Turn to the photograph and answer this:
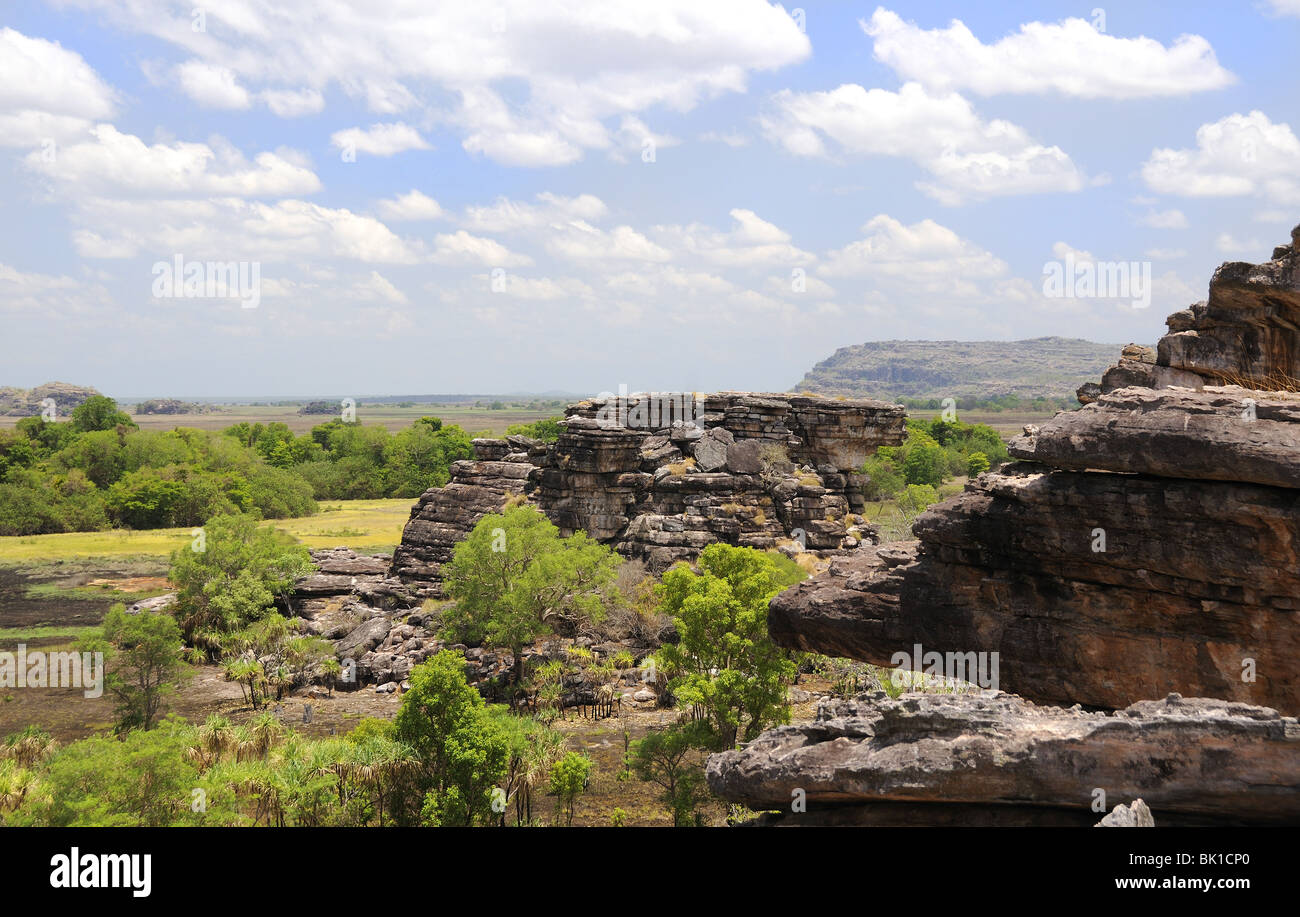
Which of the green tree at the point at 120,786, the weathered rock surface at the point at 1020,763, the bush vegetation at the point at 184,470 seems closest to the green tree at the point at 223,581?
the green tree at the point at 120,786

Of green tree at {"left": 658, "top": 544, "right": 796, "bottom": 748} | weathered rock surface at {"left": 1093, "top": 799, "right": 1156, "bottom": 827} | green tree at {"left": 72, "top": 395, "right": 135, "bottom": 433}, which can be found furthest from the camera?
green tree at {"left": 72, "top": 395, "right": 135, "bottom": 433}

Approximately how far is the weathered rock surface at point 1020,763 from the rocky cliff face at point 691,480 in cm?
3336

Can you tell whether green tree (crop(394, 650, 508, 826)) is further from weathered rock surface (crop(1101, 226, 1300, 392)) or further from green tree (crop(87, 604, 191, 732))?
weathered rock surface (crop(1101, 226, 1300, 392))

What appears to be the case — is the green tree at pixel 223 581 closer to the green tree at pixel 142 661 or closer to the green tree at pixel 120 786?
the green tree at pixel 142 661

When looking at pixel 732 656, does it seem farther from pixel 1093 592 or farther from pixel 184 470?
pixel 184 470

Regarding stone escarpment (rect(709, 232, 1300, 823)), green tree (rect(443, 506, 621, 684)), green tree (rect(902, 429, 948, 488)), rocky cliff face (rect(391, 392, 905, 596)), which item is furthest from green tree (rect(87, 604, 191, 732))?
green tree (rect(902, 429, 948, 488))

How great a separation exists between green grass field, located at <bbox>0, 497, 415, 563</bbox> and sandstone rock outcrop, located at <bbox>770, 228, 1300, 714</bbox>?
2528 inches

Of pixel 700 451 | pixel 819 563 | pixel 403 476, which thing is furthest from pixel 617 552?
pixel 403 476

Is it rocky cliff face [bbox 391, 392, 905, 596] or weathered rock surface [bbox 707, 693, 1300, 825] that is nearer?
weathered rock surface [bbox 707, 693, 1300, 825]

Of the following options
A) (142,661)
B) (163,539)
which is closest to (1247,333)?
(142,661)

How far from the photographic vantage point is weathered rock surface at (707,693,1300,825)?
10039mm

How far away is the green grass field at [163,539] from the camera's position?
249 feet
